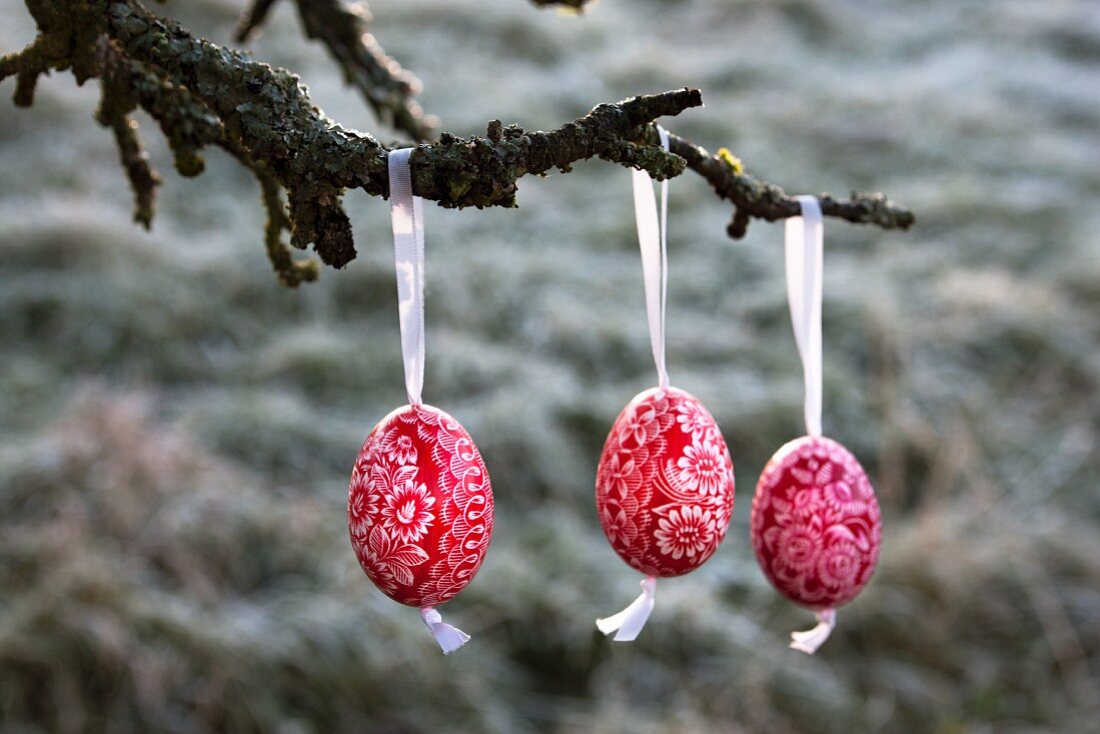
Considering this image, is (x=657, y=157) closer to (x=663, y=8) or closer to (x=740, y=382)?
(x=740, y=382)

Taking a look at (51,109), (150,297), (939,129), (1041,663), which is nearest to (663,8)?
(939,129)

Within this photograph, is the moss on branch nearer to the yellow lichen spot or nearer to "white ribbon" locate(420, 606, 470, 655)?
the yellow lichen spot

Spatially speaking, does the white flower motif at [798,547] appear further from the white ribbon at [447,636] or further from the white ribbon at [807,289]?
the white ribbon at [447,636]

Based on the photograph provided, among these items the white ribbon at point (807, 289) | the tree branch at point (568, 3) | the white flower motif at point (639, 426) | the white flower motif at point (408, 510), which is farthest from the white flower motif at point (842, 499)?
the tree branch at point (568, 3)

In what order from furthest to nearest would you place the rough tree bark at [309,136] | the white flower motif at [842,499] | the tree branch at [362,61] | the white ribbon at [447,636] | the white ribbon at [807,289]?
the tree branch at [362,61]
the white flower motif at [842,499]
the white ribbon at [807,289]
the white ribbon at [447,636]
the rough tree bark at [309,136]

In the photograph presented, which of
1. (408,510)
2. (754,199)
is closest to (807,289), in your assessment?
(754,199)

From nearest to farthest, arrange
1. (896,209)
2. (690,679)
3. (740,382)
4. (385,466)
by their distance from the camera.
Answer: (385,466), (896,209), (690,679), (740,382)
